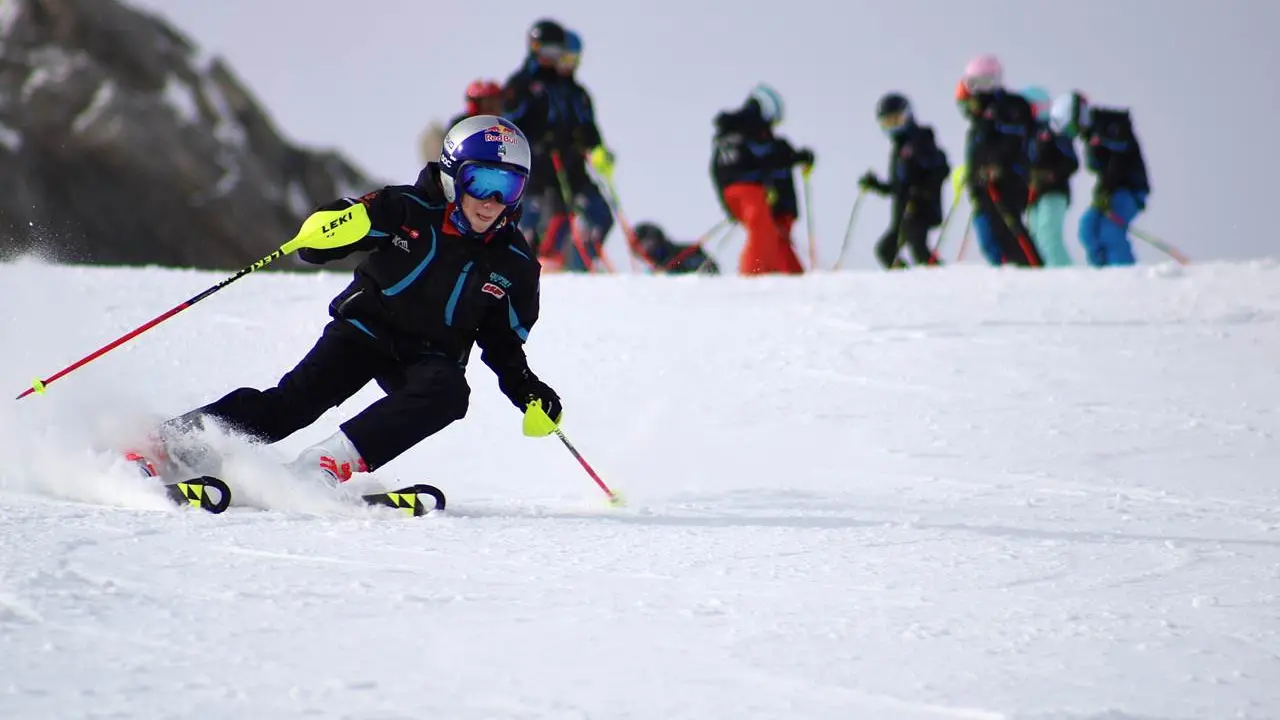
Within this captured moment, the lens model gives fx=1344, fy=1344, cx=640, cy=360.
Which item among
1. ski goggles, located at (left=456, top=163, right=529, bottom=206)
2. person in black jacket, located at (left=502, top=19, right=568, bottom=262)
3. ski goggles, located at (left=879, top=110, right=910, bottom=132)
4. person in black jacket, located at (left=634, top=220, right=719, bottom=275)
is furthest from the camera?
person in black jacket, located at (left=634, top=220, right=719, bottom=275)

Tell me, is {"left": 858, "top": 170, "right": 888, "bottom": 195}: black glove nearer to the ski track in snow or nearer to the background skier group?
the background skier group

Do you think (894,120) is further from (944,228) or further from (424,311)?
(424,311)

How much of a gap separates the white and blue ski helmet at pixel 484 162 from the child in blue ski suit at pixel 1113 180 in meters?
8.29

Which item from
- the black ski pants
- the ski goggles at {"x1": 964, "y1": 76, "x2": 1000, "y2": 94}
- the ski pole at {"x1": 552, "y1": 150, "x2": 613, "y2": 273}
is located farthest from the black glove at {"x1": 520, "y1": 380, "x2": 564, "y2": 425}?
the ski goggles at {"x1": 964, "y1": 76, "x2": 1000, "y2": 94}

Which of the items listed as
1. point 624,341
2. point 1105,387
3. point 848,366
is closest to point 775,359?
point 848,366

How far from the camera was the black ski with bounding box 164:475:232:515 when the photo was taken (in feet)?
11.2

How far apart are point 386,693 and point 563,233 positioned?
31.6 feet

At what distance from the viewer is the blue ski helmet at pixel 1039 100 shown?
39.3 feet

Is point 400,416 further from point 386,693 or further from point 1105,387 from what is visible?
point 1105,387

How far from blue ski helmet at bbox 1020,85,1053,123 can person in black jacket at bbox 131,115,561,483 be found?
29.2 ft

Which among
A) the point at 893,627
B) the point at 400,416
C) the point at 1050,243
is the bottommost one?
the point at 893,627

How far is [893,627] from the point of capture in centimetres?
251

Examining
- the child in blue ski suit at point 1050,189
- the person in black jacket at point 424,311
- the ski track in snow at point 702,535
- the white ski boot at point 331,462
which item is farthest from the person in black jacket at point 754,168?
the white ski boot at point 331,462

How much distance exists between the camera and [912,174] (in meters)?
11.6
